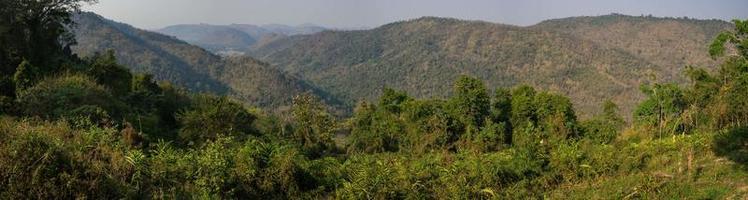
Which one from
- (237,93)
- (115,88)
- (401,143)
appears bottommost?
(237,93)

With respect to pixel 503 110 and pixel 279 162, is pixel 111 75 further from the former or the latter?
pixel 279 162

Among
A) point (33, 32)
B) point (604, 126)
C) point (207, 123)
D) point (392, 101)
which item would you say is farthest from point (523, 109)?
point (33, 32)

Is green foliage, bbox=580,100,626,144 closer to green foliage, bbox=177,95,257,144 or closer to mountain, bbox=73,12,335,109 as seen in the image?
green foliage, bbox=177,95,257,144

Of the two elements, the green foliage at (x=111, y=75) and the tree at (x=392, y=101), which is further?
the tree at (x=392, y=101)

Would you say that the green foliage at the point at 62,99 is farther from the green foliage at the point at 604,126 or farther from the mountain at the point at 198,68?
the mountain at the point at 198,68

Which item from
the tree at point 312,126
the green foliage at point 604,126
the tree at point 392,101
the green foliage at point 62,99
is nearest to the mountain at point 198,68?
the tree at point 312,126

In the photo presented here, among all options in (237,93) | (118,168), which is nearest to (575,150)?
(118,168)

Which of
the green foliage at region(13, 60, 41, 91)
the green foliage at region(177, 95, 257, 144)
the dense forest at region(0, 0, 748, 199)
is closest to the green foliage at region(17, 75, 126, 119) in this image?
the dense forest at region(0, 0, 748, 199)

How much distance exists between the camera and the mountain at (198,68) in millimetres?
144000

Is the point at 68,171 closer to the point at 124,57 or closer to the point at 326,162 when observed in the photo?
the point at 326,162

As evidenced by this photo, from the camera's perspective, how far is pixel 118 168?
7332 millimetres

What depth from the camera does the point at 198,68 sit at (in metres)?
170

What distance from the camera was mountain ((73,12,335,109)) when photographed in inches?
5669

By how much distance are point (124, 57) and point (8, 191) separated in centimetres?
16607
